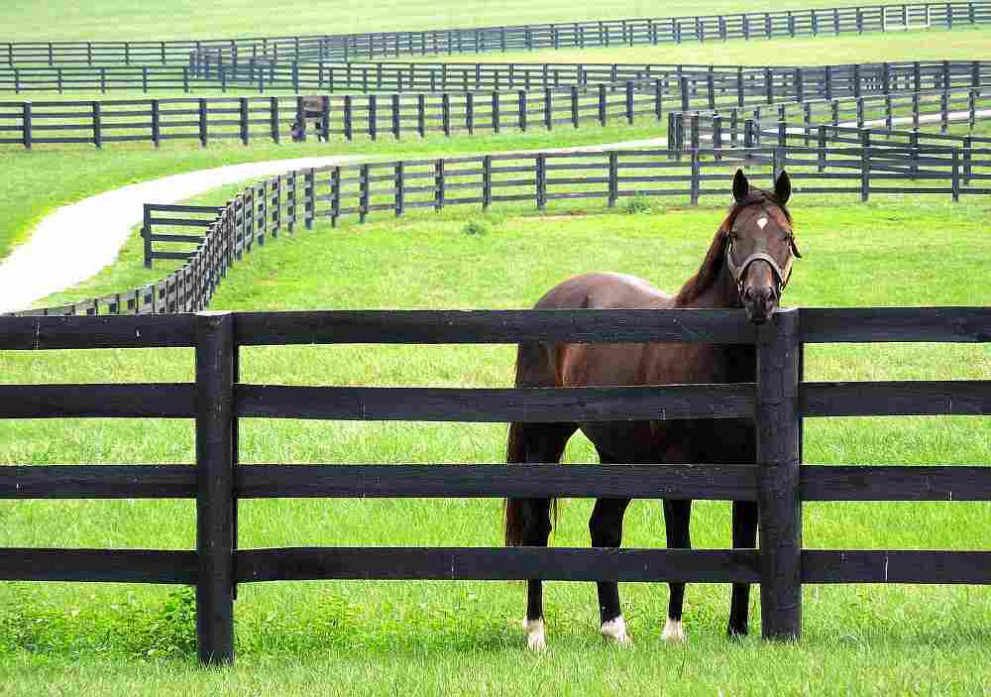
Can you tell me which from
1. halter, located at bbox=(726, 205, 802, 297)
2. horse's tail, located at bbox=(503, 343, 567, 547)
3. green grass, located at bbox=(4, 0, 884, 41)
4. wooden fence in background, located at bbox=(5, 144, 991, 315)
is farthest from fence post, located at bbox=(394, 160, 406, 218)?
green grass, located at bbox=(4, 0, 884, 41)

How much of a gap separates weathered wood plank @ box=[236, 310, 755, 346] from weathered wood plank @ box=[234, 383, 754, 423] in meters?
0.19

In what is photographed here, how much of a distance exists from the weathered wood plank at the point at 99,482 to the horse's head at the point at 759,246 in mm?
2187

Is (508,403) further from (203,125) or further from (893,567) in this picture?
(203,125)

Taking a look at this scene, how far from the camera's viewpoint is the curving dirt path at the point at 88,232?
26.0 metres

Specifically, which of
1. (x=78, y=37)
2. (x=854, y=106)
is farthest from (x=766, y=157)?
(x=78, y=37)

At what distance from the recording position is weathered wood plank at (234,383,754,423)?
588cm

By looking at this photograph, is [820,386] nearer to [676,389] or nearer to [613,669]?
[676,389]

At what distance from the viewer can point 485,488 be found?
5.93 m

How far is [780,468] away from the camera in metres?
5.85

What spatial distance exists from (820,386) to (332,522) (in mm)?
4142

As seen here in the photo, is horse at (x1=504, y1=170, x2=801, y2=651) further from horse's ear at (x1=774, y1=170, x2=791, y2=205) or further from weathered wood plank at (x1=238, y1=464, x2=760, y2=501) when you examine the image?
weathered wood plank at (x1=238, y1=464, x2=760, y2=501)

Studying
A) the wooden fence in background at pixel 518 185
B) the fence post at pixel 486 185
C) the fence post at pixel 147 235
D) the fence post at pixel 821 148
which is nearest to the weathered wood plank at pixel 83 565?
the wooden fence in background at pixel 518 185

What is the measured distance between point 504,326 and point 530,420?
1.18 ft

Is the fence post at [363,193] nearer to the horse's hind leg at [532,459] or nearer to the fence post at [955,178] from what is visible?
the fence post at [955,178]
